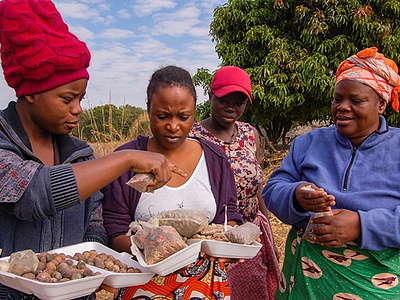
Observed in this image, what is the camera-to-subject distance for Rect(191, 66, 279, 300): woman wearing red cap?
303 centimetres

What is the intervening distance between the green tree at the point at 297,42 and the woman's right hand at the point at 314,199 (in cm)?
679

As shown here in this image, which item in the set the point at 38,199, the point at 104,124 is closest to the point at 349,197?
the point at 38,199

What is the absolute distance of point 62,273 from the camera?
1.38 metres

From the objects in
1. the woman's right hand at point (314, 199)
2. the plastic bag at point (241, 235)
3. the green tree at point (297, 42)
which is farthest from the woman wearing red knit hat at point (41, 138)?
the green tree at point (297, 42)

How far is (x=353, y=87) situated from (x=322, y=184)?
56cm

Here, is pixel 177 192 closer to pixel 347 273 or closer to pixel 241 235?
pixel 241 235

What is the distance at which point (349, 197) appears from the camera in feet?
6.61

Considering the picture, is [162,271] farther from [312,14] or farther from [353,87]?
[312,14]

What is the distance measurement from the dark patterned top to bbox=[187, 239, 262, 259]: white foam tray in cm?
128

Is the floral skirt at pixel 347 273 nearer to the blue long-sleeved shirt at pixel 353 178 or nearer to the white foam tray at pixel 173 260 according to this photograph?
the blue long-sleeved shirt at pixel 353 178

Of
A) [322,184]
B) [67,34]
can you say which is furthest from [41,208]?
[322,184]

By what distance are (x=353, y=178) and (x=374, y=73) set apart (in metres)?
0.59

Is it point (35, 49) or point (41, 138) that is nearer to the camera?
point (35, 49)

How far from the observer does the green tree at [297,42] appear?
8.84 meters
